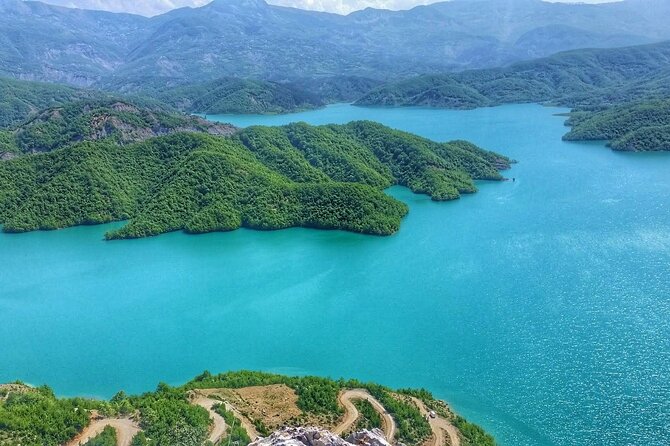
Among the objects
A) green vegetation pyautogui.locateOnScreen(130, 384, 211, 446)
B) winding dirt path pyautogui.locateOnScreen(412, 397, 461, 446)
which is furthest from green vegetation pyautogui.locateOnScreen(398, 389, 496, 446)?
green vegetation pyautogui.locateOnScreen(130, 384, 211, 446)

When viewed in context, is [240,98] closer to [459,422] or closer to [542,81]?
[542,81]

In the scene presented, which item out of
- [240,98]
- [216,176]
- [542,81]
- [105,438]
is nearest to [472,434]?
[105,438]

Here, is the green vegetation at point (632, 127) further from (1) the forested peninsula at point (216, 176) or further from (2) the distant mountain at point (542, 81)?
(2) the distant mountain at point (542, 81)

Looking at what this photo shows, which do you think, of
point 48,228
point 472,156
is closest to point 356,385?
point 48,228

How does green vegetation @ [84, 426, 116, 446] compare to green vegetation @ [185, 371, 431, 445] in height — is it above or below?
above

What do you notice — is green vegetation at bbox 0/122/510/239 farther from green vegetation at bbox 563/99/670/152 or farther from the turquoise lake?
green vegetation at bbox 563/99/670/152

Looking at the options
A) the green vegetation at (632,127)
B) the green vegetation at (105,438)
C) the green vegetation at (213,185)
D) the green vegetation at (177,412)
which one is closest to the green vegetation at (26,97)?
the green vegetation at (213,185)

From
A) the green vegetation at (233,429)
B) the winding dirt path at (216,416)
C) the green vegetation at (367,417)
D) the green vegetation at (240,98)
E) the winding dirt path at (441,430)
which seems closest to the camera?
the green vegetation at (233,429)
